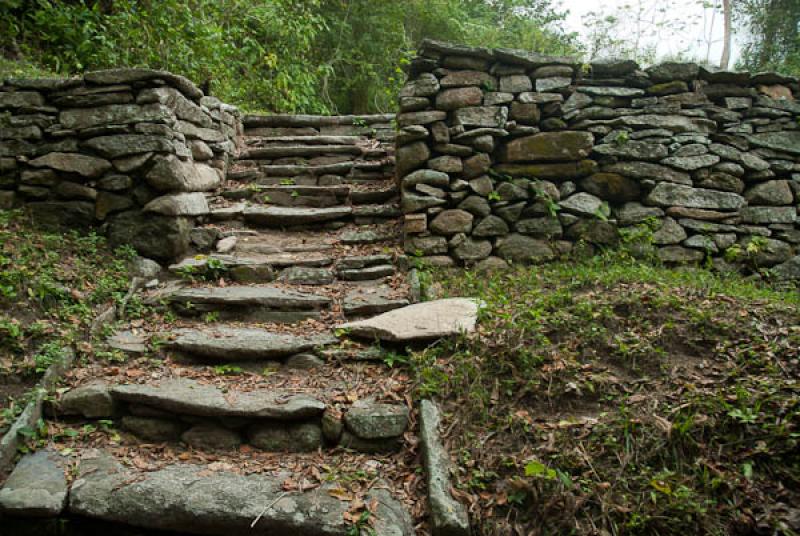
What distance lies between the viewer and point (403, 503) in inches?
88.8

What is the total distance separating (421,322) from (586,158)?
2418 millimetres

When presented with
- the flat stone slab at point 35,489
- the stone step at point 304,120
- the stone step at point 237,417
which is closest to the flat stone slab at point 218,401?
the stone step at point 237,417

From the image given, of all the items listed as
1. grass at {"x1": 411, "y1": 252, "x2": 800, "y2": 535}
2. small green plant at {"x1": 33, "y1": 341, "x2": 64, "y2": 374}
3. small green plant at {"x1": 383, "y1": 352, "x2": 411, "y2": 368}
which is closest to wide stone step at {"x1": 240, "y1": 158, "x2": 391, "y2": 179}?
grass at {"x1": 411, "y1": 252, "x2": 800, "y2": 535}

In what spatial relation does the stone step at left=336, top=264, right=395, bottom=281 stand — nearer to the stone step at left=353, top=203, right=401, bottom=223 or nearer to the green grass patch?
the stone step at left=353, top=203, right=401, bottom=223

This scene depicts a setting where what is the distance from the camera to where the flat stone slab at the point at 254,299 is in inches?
140

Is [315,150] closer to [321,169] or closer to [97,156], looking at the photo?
[321,169]

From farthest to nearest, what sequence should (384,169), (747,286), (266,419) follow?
(384,169), (747,286), (266,419)

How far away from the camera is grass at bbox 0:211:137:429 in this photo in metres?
2.78

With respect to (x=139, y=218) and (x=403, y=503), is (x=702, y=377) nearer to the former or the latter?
(x=403, y=503)

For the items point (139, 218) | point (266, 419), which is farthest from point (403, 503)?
point (139, 218)

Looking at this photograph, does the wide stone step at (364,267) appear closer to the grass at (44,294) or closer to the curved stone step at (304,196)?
the curved stone step at (304,196)

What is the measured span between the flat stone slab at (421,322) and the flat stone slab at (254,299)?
0.44m

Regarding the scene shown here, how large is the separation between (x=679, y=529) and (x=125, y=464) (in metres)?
2.54

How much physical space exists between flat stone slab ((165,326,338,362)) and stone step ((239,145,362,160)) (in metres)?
2.99
